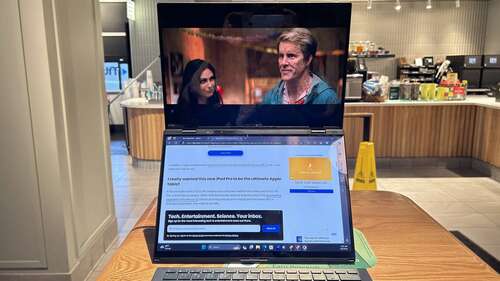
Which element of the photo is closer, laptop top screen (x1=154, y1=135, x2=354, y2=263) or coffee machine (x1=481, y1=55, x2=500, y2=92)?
laptop top screen (x1=154, y1=135, x2=354, y2=263)

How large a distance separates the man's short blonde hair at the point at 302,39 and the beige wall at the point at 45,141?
1.68 metres

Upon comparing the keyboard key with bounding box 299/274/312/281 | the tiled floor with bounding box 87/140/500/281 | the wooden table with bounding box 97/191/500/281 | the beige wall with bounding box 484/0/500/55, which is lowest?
the tiled floor with bounding box 87/140/500/281

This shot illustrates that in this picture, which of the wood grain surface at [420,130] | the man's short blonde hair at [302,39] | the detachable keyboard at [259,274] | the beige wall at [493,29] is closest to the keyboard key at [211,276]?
the detachable keyboard at [259,274]

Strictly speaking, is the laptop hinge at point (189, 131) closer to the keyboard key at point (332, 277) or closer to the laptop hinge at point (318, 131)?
the laptop hinge at point (318, 131)

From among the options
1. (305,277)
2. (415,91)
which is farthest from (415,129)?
(305,277)

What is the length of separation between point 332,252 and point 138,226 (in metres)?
0.60

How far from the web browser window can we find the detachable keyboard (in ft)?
0.22

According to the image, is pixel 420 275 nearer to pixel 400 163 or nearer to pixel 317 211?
pixel 317 211

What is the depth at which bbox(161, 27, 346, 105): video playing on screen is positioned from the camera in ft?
3.56

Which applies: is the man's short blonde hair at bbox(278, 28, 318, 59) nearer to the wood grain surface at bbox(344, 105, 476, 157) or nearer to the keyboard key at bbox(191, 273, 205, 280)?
the keyboard key at bbox(191, 273, 205, 280)

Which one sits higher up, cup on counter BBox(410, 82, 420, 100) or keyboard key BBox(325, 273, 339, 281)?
cup on counter BBox(410, 82, 420, 100)

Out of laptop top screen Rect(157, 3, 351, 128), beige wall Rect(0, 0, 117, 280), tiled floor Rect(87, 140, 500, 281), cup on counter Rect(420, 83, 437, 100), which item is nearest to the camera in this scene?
laptop top screen Rect(157, 3, 351, 128)

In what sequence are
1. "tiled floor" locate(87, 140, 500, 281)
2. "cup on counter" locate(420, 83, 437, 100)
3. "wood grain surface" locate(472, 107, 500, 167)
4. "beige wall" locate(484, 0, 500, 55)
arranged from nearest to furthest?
"tiled floor" locate(87, 140, 500, 281)
"wood grain surface" locate(472, 107, 500, 167)
"cup on counter" locate(420, 83, 437, 100)
"beige wall" locate(484, 0, 500, 55)

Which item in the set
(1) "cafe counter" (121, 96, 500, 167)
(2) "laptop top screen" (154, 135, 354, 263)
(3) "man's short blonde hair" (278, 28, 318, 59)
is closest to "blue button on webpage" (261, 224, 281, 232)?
(2) "laptop top screen" (154, 135, 354, 263)
